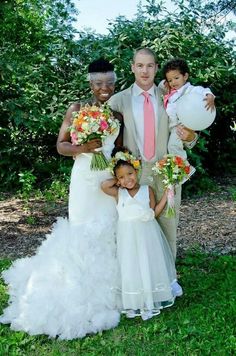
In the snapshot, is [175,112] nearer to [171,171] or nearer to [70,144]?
[171,171]

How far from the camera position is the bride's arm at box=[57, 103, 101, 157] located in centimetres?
383

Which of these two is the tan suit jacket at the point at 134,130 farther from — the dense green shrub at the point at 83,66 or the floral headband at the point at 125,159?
the dense green shrub at the point at 83,66

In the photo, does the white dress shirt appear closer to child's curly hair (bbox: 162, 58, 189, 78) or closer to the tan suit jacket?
the tan suit jacket

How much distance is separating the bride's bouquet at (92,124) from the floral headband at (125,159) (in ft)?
0.48

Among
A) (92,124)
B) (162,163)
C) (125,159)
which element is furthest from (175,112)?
(92,124)

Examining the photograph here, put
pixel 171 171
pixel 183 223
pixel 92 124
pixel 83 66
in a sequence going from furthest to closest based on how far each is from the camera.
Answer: pixel 83 66
pixel 183 223
pixel 171 171
pixel 92 124

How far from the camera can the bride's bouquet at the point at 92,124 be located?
3686mm

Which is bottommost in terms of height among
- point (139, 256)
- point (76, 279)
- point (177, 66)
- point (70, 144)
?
point (76, 279)

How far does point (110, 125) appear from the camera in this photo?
377cm

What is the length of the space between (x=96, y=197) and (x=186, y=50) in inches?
180

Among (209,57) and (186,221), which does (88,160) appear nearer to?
(186,221)

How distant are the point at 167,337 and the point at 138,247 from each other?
69 cm

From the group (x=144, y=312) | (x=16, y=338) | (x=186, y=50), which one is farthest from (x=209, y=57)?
(x=16, y=338)

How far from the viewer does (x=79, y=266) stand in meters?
3.94
